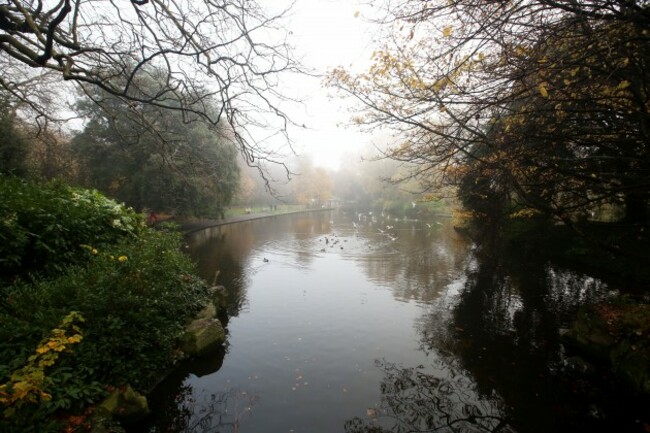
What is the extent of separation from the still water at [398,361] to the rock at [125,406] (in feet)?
1.17

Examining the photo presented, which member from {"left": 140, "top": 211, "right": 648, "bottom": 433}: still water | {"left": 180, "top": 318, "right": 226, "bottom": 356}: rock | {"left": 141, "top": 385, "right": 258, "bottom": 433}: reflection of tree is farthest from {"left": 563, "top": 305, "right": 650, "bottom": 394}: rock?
{"left": 180, "top": 318, "right": 226, "bottom": 356}: rock

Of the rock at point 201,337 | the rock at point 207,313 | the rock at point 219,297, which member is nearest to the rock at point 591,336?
the rock at point 201,337

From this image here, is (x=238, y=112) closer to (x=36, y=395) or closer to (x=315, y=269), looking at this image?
(x=36, y=395)

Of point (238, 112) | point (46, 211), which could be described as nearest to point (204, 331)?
point (46, 211)

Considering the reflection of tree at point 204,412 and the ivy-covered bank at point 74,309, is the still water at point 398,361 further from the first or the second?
the ivy-covered bank at point 74,309

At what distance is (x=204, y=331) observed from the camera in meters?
6.98

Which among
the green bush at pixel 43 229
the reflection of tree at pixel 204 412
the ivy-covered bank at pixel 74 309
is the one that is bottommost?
the reflection of tree at pixel 204 412

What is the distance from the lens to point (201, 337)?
686cm

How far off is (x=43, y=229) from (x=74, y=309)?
2311 mm

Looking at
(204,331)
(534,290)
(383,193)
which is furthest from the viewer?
(383,193)

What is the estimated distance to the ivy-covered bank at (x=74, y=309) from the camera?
383cm

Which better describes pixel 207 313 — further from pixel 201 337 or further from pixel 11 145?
pixel 11 145

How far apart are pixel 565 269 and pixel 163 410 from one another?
16048 millimetres

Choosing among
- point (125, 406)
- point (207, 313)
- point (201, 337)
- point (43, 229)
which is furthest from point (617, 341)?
point (43, 229)
